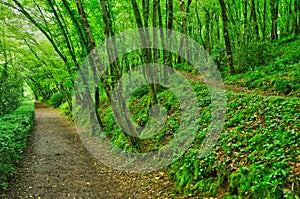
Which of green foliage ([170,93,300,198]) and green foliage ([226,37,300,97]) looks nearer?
green foliage ([170,93,300,198])

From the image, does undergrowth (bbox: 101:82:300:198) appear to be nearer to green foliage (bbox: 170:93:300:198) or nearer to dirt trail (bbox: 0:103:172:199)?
green foliage (bbox: 170:93:300:198)

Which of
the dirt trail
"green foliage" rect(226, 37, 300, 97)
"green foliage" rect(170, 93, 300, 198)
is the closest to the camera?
"green foliage" rect(170, 93, 300, 198)

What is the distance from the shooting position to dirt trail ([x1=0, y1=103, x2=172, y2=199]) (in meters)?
5.55

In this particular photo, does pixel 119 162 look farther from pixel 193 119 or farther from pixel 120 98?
pixel 193 119

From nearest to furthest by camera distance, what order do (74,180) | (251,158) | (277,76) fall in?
(251,158), (74,180), (277,76)

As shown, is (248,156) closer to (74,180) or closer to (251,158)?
(251,158)

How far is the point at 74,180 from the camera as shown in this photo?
638cm

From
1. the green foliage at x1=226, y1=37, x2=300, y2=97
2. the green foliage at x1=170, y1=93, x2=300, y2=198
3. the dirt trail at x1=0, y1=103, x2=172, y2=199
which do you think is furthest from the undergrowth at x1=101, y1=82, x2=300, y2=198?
the green foliage at x1=226, y1=37, x2=300, y2=97

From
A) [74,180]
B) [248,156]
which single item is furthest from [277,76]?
[74,180]

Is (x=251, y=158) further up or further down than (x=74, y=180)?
further up

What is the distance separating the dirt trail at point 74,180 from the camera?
5.55 meters

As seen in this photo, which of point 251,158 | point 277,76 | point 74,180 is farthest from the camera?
point 277,76

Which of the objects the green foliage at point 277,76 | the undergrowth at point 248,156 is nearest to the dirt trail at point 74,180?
the undergrowth at point 248,156

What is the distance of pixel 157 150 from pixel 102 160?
2.33 meters
